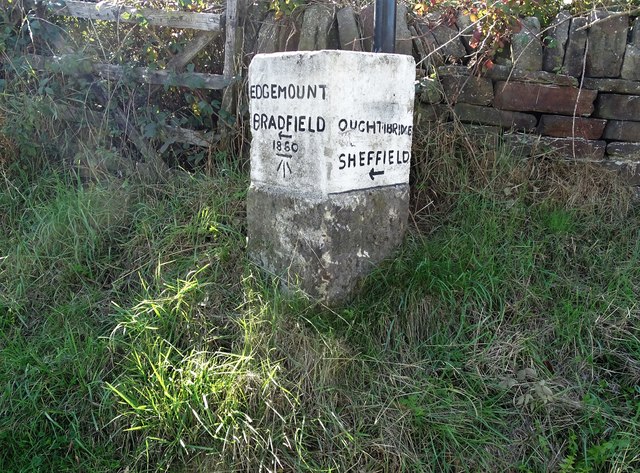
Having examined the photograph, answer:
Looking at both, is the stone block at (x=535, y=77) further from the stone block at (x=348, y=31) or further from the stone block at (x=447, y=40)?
the stone block at (x=348, y=31)

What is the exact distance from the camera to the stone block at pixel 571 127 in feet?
12.0

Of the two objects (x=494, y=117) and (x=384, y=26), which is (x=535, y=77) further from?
(x=384, y=26)

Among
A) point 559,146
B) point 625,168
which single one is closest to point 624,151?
point 625,168

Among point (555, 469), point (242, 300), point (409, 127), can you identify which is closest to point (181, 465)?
point (242, 300)

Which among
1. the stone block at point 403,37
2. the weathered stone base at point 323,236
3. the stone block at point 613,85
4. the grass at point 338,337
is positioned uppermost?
the stone block at point 403,37

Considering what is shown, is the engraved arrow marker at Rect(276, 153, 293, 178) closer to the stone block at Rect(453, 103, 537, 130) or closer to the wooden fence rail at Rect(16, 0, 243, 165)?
the wooden fence rail at Rect(16, 0, 243, 165)

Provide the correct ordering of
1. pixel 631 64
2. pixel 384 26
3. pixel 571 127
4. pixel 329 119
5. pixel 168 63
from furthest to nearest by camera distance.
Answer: pixel 168 63
pixel 571 127
pixel 631 64
pixel 384 26
pixel 329 119

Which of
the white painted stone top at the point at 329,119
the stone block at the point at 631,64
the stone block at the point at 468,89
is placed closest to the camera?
the white painted stone top at the point at 329,119

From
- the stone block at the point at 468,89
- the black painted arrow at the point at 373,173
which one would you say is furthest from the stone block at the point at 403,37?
the black painted arrow at the point at 373,173

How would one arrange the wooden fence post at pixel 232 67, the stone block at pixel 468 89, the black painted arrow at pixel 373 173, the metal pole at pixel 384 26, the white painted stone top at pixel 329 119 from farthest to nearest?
the wooden fence post at pixel 232 67, the stone block at pixel 468 89, the metal pole at pixel 384 26, the black painted arrow at pixel 373 173, the white painted stone top at pixel 329 119

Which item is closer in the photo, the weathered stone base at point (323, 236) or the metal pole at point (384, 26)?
the weathered stone base at point (323, 236)

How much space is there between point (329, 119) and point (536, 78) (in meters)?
1.60

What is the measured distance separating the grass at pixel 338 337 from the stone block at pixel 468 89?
25cm

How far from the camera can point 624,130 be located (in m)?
3.64
